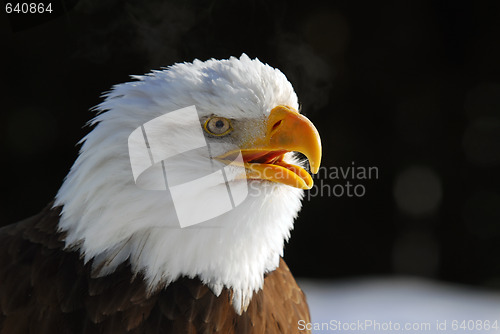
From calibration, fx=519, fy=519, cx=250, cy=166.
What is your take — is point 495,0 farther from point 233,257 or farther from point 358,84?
point 233,257

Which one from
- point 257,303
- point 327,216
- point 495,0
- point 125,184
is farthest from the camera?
point 327,216

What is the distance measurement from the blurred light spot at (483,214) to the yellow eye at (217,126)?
2.51 m

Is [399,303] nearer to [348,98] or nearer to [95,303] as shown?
[348,98]

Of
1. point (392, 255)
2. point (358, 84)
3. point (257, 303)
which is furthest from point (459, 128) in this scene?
point (257, 303)

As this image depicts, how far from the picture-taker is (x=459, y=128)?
312cm

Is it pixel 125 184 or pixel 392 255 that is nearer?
pixel 125 184

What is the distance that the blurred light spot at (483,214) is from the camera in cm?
324

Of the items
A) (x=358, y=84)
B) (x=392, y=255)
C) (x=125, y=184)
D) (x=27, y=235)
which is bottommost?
(x=392, y=255)

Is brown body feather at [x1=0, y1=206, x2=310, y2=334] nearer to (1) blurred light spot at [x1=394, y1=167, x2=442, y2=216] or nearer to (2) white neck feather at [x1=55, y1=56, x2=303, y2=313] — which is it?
(2) white neck feather at [x1=55, y1=56, x2=303, y2=313]

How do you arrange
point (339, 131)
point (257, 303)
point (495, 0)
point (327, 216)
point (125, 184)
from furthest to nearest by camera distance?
point (327, 216), point (339, 131), point (495, 0), point (257, 303), point (125, 184)

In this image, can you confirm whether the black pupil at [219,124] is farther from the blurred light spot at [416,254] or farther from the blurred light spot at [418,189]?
the blurred light spot at [416,254]

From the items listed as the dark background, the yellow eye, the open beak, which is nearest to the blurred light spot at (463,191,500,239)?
the dark background

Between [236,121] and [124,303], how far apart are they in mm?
483

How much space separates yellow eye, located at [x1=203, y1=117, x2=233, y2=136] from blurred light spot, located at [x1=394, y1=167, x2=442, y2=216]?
226 centimetres
